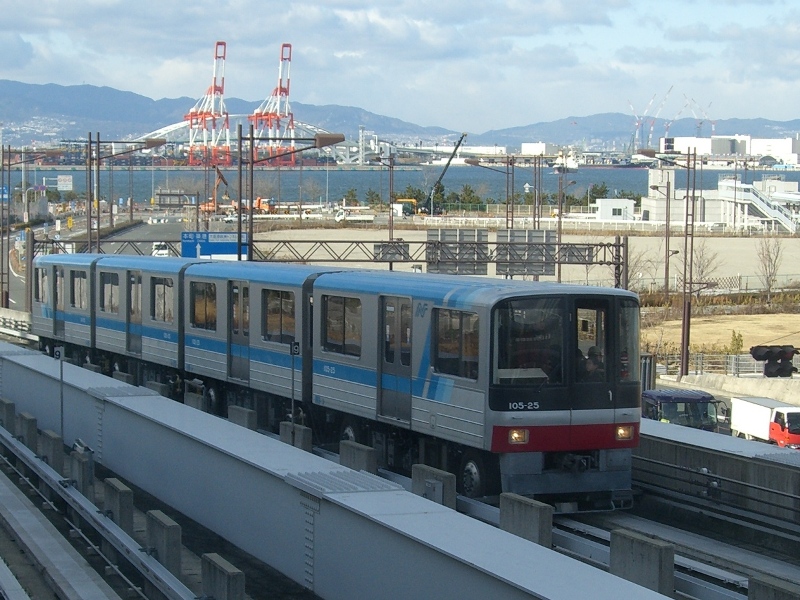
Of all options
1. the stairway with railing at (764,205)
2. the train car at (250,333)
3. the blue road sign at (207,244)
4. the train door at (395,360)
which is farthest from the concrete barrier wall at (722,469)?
the stairway with railing at (764,205)

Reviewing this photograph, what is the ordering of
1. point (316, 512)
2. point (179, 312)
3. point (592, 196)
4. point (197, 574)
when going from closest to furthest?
1. point (316, 512)
2. point (197, 574)
3. point (179, 312)
4. point (592, 196)

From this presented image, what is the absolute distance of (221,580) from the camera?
29.4 feet

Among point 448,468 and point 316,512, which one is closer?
point 316,512

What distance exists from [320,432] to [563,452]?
607 cm

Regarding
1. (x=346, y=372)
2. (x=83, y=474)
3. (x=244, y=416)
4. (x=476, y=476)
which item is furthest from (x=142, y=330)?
(x=476, y=476)

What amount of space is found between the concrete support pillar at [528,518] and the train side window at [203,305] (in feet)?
38.0

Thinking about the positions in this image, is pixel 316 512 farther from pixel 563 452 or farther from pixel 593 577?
pixel 563 452

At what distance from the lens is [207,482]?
12.2 m

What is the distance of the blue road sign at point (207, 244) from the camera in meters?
43.6

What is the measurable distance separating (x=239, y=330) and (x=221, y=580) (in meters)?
12.4

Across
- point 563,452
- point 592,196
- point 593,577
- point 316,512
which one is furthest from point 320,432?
point 592,196

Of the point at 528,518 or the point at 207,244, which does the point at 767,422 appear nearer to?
the point at 528,518

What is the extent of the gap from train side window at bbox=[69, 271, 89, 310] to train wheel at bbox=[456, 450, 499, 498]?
16936mm

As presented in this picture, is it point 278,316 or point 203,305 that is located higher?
point 278,316
